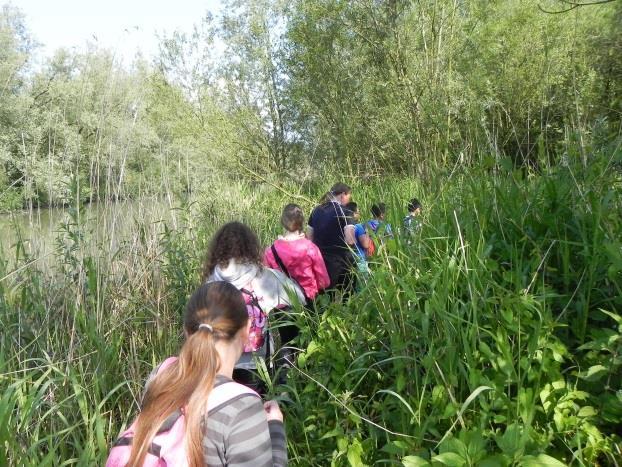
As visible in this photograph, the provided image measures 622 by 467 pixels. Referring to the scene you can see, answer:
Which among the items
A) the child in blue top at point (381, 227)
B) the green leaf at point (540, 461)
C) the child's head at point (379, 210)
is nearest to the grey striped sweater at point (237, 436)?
the green leaf at point (540, 461)

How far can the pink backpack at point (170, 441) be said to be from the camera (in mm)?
1343

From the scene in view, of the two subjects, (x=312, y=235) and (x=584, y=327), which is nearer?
(x=584, y=327)

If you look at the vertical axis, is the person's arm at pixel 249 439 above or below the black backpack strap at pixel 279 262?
above

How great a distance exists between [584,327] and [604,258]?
30 centimetres

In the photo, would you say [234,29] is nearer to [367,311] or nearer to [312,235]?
[312,235]

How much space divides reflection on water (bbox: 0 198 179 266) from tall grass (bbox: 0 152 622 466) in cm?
7

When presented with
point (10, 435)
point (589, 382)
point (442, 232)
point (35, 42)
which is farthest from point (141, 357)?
point (35, 42)

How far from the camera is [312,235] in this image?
5.19m

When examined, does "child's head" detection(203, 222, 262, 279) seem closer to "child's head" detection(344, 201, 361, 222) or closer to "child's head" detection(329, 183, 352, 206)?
"child's head" detection(344, 201, 361, 222)

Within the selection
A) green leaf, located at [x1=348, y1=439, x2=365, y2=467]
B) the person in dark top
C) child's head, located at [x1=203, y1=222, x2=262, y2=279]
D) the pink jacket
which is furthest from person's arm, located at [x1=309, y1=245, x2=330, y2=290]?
green leaf, located at [x1=348, y1=439, x2=365, y2=467]

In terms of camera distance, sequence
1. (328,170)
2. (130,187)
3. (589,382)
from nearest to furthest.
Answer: (589,382)
(130,187)
(328,170)

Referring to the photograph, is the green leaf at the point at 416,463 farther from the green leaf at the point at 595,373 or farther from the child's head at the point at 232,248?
the child's head at the point at 232,248

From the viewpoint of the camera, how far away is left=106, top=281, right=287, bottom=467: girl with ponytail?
1351 mm

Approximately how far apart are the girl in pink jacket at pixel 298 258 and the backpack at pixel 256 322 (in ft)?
3.13
